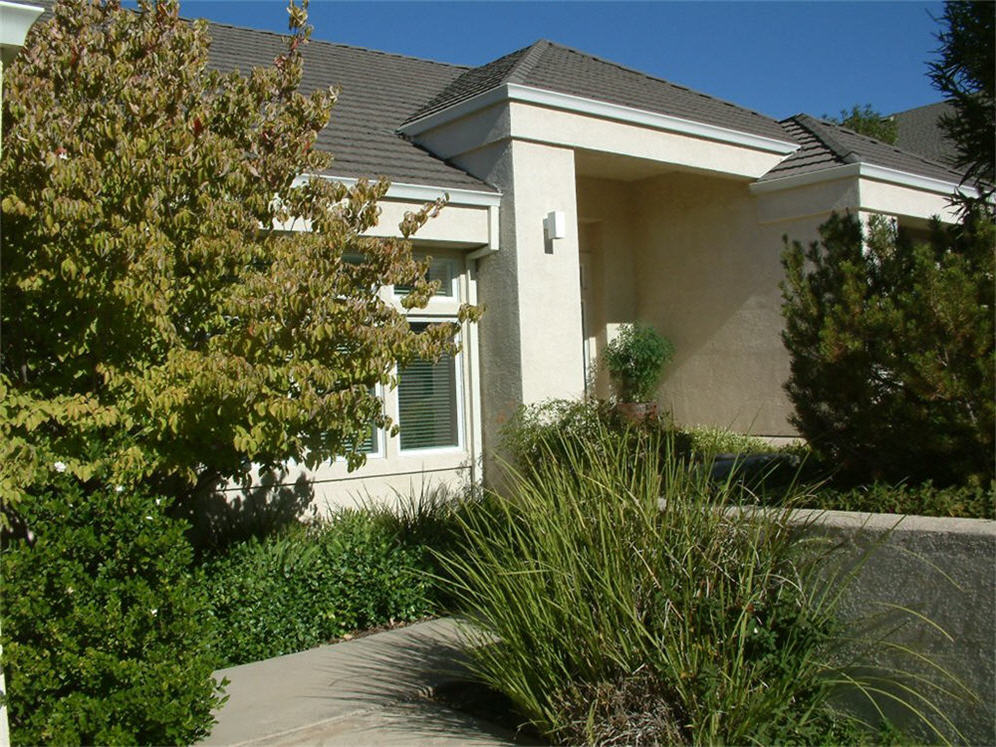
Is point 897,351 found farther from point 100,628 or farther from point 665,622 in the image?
point 100,628

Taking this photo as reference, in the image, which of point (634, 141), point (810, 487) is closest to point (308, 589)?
point (810, 487)

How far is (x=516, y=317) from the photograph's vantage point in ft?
32.9

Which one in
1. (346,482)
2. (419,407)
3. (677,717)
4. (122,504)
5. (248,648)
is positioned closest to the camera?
(677,717)

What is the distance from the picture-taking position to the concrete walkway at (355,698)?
16.4ft

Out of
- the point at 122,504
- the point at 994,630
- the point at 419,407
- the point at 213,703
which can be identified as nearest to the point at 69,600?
the point at 122,504

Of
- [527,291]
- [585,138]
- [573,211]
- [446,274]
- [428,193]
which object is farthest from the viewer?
[585,138]

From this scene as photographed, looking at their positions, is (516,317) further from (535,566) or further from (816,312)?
(535,566)

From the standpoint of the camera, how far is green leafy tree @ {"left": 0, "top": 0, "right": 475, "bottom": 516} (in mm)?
5352

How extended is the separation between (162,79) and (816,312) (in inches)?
180

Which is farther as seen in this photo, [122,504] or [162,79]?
[162,79]

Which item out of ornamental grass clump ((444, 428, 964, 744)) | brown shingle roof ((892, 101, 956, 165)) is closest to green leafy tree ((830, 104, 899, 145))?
brown shingle roof ((892, 101, 956, 165))

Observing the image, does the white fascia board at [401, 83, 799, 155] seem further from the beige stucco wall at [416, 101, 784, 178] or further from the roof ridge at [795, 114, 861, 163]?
the roof ridge at [795, 114, 861, 163]

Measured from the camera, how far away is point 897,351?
18.8 feet

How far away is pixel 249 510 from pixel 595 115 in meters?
5.87
